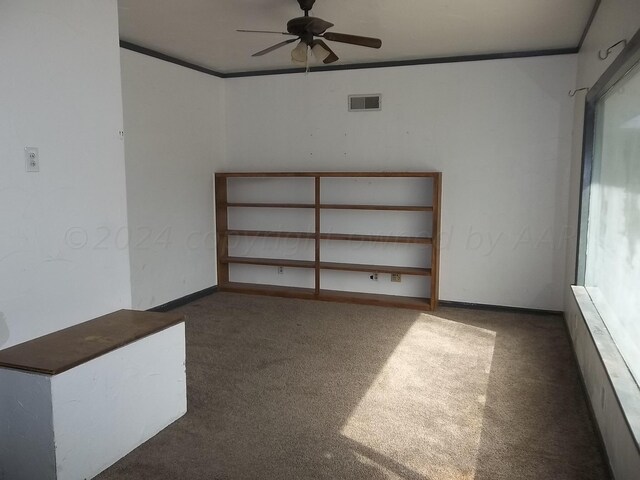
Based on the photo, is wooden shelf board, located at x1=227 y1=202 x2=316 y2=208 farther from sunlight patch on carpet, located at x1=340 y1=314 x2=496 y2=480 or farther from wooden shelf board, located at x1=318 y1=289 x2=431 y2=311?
sunlight patch on carpet, located at x1=340 y1=314 x2=496 y2=480

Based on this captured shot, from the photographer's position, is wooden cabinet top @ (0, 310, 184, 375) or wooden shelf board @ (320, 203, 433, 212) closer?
wooden cabinet top @ (0, 310, 184, 375)

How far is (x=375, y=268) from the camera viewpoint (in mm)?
5359

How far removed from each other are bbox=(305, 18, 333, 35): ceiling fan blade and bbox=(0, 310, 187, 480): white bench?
2.11 metres

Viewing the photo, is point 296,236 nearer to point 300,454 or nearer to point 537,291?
point 537,291

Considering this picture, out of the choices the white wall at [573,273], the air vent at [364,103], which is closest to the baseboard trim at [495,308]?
the white wall at [573,273]

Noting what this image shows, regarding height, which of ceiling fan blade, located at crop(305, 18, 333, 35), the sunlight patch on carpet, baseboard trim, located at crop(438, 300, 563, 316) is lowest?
the sunlight patch on carpet

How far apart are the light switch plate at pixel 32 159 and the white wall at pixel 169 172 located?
6.86ft

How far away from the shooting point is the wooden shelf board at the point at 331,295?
5.24m

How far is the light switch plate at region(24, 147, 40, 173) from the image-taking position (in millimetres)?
2408

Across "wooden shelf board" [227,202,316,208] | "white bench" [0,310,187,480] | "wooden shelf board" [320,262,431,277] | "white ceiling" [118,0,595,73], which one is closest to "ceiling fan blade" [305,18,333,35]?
"white ceiling" [118,0,595,73]

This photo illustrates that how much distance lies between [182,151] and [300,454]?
12.2 ft

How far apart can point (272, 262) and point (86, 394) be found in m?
3.63

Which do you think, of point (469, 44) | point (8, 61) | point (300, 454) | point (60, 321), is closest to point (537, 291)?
point (469, 44)

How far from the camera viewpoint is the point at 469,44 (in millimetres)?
4570
